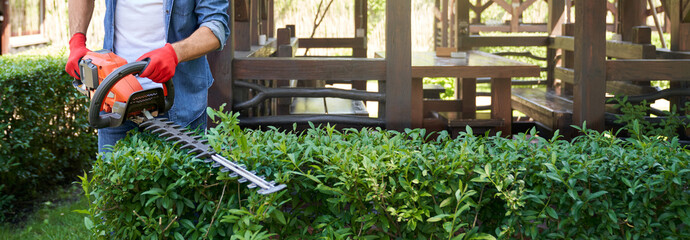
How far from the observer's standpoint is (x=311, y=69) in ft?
15.0

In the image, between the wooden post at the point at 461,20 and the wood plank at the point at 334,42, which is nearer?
the wooden post at the point at 461,20

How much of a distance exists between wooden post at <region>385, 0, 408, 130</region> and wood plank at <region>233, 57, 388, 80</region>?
0.04 m

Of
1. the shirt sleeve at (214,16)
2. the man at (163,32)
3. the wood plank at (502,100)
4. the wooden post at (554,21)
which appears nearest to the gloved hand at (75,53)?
the man at (163,32)

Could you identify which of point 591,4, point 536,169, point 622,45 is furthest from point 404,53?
point 622,45

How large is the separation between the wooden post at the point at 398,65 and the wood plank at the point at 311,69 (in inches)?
1.6

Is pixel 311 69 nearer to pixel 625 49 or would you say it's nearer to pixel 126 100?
pixel 126 100

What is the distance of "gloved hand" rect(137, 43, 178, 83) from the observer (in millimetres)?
2514

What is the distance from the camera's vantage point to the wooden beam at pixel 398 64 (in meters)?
4.43

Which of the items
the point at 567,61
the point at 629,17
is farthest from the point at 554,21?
the point at 629,17

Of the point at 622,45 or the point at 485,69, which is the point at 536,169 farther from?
the point at 622,45

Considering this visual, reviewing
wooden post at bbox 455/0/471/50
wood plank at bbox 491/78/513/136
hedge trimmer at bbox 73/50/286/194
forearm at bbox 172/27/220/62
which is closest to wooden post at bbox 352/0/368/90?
wooden post at bbox 455/0/471/50

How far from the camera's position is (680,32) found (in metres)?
5.72

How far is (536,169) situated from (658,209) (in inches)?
16.0

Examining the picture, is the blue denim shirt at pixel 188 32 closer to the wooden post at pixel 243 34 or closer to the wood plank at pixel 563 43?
the wooden post at pixel 243 34
